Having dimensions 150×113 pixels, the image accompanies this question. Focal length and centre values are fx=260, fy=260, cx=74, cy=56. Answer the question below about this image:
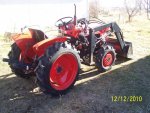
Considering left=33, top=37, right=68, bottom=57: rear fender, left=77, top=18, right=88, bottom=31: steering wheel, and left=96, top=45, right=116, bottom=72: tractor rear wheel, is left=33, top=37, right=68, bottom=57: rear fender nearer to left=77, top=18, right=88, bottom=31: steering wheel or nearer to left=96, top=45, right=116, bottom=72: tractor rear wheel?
left=77, top=18, right=88, bottom=31: steering wheel

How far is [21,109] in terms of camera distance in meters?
4.45

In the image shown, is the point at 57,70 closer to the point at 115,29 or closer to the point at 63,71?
the point at 63,71

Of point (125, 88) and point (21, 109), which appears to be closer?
point (21, 109)

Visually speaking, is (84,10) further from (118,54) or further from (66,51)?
(66,51)

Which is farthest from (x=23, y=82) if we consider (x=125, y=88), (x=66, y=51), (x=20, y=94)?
(x=125, y=88)

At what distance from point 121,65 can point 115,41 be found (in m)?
0.75

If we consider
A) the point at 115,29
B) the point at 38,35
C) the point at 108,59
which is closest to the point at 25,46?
the point at 38,35

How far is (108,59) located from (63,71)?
1364mm

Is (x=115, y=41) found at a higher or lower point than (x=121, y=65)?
higher

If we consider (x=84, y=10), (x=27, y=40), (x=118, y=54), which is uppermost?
(x=84, y=10)

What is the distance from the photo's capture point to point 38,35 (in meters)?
4.90

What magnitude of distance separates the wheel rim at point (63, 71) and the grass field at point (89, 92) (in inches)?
8.8

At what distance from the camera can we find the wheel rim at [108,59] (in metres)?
5.85

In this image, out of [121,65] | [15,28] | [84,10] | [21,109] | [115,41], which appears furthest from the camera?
[84,10]
